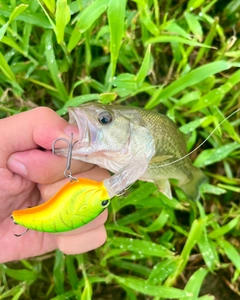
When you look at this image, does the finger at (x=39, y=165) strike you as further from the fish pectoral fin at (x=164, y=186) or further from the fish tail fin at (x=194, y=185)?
the fish tail fin at (x=194, y=185)

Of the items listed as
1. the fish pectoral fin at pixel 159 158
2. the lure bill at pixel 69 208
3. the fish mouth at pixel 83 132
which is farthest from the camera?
the fish pectoral fin at pixel 159 158

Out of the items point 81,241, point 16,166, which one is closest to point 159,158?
point 81,241

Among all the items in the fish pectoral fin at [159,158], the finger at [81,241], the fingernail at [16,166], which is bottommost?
the finger at [81,241]

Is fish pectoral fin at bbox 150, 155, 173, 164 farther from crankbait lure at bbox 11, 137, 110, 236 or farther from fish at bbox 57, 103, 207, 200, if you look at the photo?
crankbait lure at bbox 11, 137, 110, 236

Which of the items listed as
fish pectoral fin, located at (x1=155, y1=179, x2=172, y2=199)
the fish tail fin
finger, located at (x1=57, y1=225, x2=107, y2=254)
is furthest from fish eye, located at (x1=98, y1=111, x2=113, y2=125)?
the fish tail fin

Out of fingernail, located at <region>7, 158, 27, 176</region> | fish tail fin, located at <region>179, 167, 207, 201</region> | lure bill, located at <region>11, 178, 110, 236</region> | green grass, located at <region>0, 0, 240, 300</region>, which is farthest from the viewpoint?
fish tail fin, located at <region>179, 167, 207, 201</region>

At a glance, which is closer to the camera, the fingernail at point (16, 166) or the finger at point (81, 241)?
the fingernail at point (16, 166)

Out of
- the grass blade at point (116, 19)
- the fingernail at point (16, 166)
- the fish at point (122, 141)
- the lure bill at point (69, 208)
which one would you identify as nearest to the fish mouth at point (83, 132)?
the fish at point (122, 141)

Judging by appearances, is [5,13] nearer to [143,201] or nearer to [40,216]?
[40,216]
